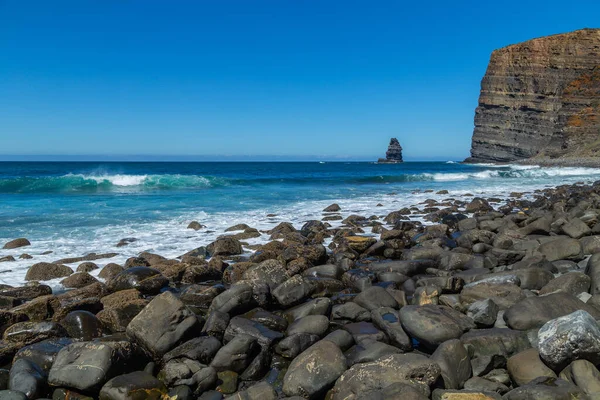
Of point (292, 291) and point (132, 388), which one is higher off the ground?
point (292, 291)

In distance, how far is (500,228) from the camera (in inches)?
353

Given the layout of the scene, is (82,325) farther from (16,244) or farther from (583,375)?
(16,244)

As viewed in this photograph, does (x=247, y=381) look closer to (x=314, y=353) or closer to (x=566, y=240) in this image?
(x=314, y=353)

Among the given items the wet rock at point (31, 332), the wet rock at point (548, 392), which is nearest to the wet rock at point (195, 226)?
the wet rock at point (31, 332)

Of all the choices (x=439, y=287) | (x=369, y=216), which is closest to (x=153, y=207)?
(x=369, y=216)

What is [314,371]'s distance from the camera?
11.9 ft

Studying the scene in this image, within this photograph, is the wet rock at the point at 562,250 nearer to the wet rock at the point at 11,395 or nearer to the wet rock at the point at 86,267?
the wet rock at the point at 11,395

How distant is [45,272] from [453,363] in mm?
6318

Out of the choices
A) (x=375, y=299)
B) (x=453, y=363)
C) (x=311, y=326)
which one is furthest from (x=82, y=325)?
(x=453, y=363)

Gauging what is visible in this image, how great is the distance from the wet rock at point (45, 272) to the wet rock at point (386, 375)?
5432mm

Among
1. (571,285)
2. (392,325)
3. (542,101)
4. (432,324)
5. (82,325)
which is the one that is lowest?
(82,325)

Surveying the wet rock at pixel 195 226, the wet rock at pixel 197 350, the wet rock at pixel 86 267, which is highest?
the wet rock at pixel 195 226

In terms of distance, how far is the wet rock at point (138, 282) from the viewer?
19.9ft

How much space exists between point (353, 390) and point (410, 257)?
170 inches
